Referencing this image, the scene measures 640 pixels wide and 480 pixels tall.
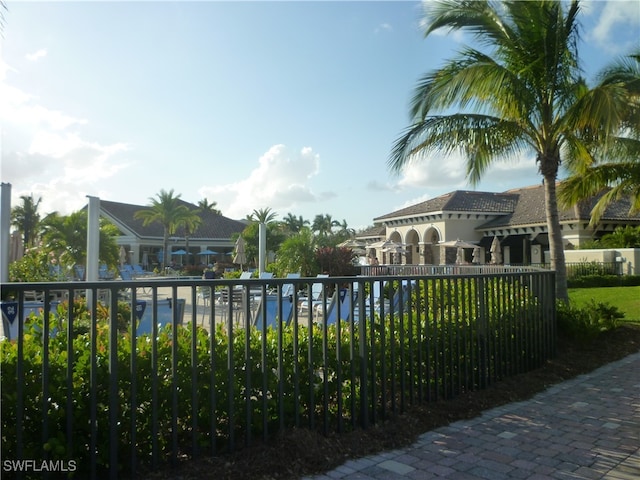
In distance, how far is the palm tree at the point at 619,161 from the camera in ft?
34.1

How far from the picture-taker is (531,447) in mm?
4059

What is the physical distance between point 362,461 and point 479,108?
8317 millimetres

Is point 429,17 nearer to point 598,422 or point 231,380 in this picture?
point 598,422

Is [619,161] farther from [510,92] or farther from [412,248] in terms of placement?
[412,248]

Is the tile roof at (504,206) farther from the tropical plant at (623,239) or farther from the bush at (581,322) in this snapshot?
the bush at (581,322)

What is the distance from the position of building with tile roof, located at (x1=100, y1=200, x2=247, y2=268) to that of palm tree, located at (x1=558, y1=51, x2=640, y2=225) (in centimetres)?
3870

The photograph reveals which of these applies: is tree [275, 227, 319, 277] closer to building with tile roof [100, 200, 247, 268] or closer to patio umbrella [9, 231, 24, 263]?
patio umbrella [9, 231, 24, 263]

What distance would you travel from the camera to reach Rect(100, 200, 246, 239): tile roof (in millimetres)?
50500

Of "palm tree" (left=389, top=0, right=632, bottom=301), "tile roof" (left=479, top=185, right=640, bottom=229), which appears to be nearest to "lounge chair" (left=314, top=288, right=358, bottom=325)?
"palm tree" (left=389, top=0, right=632, bottom=301)

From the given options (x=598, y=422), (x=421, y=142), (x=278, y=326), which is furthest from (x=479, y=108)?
(x=278, y=326)

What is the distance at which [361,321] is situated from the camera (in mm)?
4305

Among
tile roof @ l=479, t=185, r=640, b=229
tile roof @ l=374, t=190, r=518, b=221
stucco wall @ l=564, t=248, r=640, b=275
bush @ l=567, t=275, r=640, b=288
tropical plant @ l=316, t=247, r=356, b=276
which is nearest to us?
tropical plant @ l=316, t=247, r=356, b=276

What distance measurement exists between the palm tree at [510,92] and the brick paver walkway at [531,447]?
5.18 meters

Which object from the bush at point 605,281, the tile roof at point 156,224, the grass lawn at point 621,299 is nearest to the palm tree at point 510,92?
the grass lawn at point 621,299
